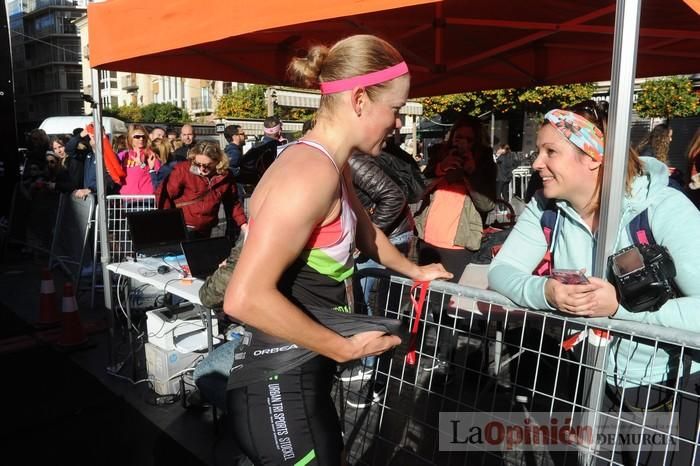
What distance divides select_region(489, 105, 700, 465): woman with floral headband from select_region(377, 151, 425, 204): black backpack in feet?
6.40

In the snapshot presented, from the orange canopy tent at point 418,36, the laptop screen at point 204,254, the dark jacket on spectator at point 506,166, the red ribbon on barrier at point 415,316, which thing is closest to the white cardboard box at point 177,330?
the laptop screen at point 204,254

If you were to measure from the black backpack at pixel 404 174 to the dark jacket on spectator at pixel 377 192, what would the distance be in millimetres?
235

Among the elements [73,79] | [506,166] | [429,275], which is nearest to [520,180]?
[506,166]

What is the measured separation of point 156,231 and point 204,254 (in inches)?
39.7

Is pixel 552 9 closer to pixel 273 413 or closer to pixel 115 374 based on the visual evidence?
pixel 273 413

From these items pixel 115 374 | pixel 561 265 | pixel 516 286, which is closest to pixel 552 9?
pixel 561 265

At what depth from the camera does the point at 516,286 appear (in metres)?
2.03

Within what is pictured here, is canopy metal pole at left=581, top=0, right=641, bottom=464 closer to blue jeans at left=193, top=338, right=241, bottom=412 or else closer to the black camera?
the black camera

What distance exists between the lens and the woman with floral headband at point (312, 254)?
1.39m

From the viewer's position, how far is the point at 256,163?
6.52m

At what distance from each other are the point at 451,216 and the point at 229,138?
668 centimetres

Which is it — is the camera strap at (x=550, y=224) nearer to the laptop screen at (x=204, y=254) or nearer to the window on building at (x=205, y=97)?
the laptop screen at (x=204, y=254)

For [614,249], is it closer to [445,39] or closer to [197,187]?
[445,39]

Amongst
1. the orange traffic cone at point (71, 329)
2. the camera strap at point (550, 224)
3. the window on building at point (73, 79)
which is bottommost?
the orange traffic cone at point (71, 329)
